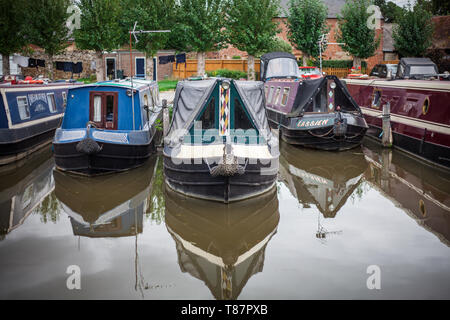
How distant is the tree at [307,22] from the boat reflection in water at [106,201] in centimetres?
2140

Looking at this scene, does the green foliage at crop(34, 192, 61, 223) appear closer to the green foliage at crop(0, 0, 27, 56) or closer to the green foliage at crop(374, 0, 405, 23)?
the green foliage at crop(0, 0, 27, 56)

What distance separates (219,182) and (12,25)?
68.5ft

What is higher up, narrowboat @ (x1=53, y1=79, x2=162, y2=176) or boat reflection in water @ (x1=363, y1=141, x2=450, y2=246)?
narrowboat @ (x1=53, y1=79, x2=162, y2=176)

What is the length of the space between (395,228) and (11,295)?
6.02 metres

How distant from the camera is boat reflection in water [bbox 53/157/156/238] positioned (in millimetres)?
7662

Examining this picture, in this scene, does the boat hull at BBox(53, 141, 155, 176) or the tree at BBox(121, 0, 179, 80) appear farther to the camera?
the tree at BBox(121, 0, 179, 80)

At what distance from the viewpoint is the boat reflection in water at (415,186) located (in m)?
7.96

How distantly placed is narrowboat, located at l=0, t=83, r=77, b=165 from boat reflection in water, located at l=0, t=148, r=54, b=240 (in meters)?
0.40

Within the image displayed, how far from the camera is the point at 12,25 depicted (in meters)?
23.8

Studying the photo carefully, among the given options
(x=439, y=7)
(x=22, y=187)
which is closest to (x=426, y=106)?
(x=22, y=187)

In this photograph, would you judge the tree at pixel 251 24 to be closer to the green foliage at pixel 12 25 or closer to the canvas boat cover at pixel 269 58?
the canvas boat cover at pixel 269 58

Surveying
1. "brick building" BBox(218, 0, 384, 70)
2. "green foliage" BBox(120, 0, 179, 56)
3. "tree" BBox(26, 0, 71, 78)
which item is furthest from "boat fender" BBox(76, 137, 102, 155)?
"brick building" BBox(218, 0, 384, 70)

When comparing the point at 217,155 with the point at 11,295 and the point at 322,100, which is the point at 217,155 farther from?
the point at 322,100
